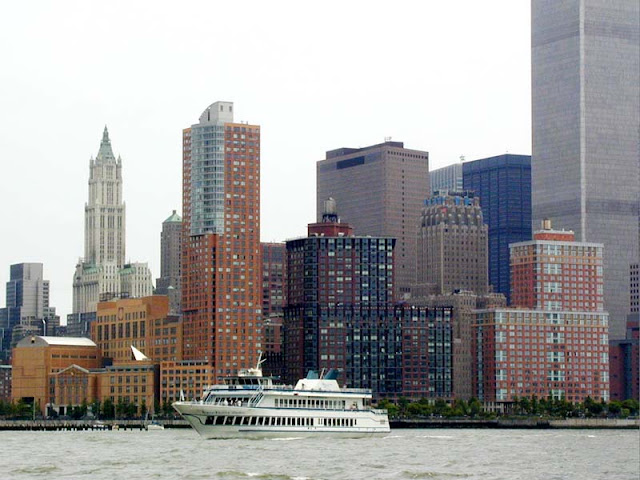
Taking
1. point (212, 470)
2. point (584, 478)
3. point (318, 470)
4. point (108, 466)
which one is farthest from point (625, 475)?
point (108, 466)

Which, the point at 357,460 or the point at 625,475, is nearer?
the point at 625,475

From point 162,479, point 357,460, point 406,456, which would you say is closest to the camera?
point 162,479

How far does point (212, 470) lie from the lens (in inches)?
6585

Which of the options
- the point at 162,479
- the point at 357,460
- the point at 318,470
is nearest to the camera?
the point at 162,479

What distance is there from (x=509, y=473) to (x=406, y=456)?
31.1 meters

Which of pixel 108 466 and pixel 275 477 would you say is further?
pixel 108 466

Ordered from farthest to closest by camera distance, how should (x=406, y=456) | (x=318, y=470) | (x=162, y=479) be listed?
1. (x=406, y=456)
2. (x=318, y=470)
3. (x=162, y=479)

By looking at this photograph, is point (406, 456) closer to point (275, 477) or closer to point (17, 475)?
point (275, 477)

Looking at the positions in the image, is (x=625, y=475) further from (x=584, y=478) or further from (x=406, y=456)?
(x=406, y=456)

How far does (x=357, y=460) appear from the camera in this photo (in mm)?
185125

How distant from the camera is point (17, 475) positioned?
529 ft

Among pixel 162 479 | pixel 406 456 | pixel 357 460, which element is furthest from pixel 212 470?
pixel 406 456

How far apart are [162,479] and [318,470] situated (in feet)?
60.1

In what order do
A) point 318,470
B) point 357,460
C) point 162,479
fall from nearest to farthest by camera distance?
1. point 162,479
2. point 318,470
3. point 357,460
